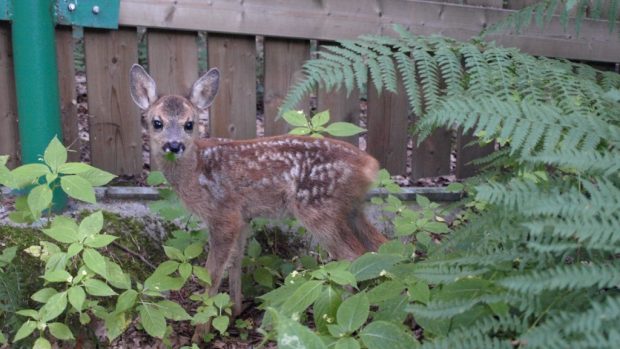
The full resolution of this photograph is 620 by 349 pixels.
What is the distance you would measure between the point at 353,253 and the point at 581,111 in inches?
80.8

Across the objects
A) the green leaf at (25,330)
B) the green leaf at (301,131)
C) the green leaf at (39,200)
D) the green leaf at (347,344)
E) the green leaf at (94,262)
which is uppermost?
the green leaf at (301,131)

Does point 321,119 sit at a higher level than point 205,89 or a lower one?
lower

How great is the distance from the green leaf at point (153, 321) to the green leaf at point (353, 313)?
130 cm

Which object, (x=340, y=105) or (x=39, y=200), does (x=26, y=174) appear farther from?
(x=340, y=105)

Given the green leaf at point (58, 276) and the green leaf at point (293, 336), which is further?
the green leaf at point (58, 276)

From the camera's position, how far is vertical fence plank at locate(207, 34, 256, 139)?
5668 millimetres

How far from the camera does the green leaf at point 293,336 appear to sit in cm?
199

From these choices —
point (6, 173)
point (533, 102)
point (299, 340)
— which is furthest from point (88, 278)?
point (533, 102)

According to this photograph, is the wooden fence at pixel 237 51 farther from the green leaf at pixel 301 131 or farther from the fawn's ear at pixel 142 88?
the green leaf at pixel 301 131

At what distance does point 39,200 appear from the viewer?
11.6 ft

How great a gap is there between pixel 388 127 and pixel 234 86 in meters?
1.36

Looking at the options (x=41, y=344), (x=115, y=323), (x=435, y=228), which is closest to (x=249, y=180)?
(x=435, y=228)

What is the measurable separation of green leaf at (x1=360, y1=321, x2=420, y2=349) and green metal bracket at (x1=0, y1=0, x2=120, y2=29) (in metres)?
3.55

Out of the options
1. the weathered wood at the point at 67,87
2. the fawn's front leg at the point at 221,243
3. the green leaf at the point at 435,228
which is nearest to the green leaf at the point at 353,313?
the green leaf at the point at 435,228
